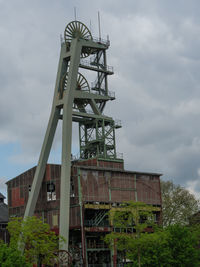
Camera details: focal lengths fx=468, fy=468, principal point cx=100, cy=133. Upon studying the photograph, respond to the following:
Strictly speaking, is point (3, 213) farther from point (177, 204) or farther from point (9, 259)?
point (9, 259)

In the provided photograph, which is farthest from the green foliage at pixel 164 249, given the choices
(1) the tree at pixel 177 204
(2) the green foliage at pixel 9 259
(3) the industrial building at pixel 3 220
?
(3) the industrial building at pixel 3 220

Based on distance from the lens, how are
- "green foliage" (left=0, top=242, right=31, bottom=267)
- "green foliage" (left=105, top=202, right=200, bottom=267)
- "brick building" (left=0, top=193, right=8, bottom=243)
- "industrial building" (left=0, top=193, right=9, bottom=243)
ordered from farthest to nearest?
"brick building" (left=0, top=193, right=8, bottom=243) < "industrial building" (left=0, top=193, right=9, bottom=243) < "green foliage" (left=105, top=202, right=200, bottom=267) < "green foliage" (left=0, top=242, right=31, bottom=267)

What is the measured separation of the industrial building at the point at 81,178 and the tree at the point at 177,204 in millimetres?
9083

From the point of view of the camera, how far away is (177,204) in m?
76.8

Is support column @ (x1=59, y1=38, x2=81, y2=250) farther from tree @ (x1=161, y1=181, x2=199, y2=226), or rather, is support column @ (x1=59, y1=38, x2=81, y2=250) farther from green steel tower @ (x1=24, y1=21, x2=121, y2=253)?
tree @ (x1=161, y1=181, x2=199, y2=226)

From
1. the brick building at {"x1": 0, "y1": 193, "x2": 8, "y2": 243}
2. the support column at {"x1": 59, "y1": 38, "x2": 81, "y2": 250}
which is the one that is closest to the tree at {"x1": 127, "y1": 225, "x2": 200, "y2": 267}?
the support column at {"x1": 59, "y1": 38, "x2": 81, "y2": 250}

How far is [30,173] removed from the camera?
6481cm

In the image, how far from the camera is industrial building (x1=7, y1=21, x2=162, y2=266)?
58031mm

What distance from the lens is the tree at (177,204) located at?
248 feet

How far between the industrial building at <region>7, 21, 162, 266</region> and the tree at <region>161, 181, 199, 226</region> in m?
9.08

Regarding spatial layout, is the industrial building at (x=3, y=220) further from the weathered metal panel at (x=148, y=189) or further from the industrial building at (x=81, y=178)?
the weathered metal panel at (x=148, y=189)

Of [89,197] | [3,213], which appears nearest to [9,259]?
[89,197]

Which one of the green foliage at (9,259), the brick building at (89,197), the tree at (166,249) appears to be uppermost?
the brick building at (89,197)

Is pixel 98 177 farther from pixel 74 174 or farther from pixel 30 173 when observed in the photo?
pixel 30 173
